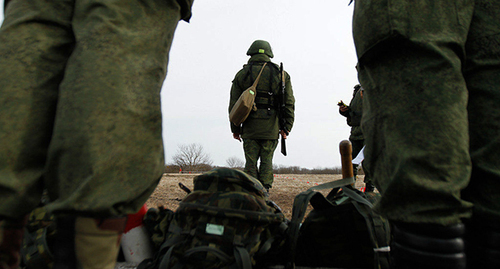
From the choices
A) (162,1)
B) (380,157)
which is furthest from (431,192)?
(162,1)

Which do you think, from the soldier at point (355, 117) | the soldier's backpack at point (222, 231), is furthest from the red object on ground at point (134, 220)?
the soldier at point (355, 117)

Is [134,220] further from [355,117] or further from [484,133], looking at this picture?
[355,117]

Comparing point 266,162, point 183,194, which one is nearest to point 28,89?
point 266,162

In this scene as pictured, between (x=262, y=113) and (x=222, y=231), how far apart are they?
2825 mm

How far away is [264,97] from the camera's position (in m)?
3.86

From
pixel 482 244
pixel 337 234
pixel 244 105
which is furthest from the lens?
pixel 244 105

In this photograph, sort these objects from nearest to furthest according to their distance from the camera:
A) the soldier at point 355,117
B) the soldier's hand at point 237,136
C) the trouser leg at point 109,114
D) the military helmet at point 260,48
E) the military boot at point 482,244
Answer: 1. the trouser leg at point 109,114
2. the military boot at point 482,244
3. the military helmet at point 260,48
4. the soldier's hand at point 237,136
5. the soldier at point 355,117

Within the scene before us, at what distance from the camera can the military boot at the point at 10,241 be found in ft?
2.21

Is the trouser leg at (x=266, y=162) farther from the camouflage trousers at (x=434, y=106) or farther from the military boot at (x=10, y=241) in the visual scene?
the military boot at (x=10, y=241)

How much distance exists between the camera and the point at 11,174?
633 mm

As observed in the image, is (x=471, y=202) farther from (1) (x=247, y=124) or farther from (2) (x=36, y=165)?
(1) (x=247, y=124)

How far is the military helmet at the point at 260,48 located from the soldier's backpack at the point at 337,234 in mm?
3162

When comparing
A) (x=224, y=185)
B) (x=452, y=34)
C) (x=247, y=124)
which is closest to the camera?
(x=452, y=34)

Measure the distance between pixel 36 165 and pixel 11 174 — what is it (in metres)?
0.06
